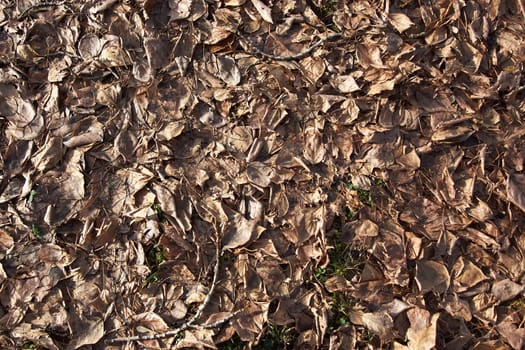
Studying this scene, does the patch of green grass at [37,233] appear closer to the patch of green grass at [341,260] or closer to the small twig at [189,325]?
the small twig at [189,325]

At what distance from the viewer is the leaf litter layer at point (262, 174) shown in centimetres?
231

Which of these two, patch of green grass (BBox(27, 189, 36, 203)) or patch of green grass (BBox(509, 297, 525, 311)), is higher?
patch of green grass (BBox(27, 189, 36, 203))

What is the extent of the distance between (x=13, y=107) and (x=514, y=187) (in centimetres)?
218

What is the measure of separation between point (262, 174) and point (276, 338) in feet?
2.20

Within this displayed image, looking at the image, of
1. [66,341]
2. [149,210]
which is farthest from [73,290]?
[149,210]

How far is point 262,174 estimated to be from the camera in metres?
2.43

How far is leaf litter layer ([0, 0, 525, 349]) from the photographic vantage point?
2311mm

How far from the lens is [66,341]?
2305mm

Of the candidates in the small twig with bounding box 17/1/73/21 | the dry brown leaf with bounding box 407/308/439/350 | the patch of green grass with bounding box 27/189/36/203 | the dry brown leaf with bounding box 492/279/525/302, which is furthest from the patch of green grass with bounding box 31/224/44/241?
the dry brown leaf with bounding box 492/279/525/302

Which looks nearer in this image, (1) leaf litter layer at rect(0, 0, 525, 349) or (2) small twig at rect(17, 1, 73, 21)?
(1) leaf litter layer at rect(0, 0, 525, 349)

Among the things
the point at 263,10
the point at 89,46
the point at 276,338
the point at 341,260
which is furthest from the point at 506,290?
the point at 89,46

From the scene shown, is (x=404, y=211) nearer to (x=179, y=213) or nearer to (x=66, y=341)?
(x=179, y=213)

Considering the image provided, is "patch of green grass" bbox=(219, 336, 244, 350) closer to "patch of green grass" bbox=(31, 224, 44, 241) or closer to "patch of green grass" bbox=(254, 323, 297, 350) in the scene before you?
"patch of green grass" bbox=(254, 323, 297, 350)

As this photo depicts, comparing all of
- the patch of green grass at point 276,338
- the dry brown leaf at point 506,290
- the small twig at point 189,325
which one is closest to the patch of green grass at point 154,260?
the small twig at point 189,325
